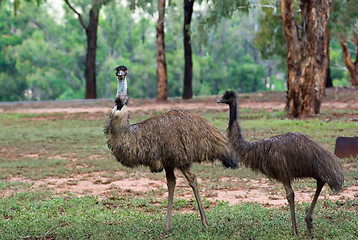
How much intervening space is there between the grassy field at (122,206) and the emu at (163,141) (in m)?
0.54

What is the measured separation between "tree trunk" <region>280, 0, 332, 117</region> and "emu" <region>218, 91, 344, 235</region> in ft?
38.6

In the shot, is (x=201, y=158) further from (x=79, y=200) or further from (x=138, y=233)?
(x=79, y=200)

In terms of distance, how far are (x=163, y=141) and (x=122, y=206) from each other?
7.02ft

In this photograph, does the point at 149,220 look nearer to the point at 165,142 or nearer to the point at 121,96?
the point at 165,142

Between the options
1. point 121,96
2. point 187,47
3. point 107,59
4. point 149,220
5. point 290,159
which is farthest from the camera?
point 107,59

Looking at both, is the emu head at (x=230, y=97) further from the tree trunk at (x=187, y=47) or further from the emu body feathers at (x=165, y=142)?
the tree trunk at (x=187, y=47)

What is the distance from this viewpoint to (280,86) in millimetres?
49438

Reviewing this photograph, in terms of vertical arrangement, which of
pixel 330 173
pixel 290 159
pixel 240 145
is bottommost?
pixel 330 173

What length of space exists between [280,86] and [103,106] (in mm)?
27623

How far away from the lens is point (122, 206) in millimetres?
7988

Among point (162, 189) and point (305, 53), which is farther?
point (305, 53)

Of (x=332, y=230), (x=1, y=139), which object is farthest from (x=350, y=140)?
(x=1, y=139)

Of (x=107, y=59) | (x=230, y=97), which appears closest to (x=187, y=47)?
(x=230, y=97)

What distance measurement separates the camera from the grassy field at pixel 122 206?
6.29 metres
